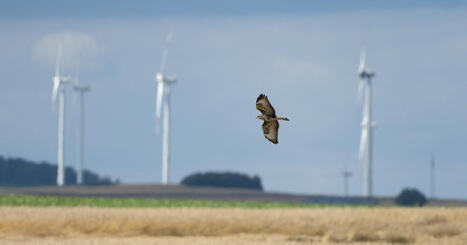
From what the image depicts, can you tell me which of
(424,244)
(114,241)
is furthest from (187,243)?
(424,244)

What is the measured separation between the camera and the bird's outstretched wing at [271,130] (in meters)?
22.5

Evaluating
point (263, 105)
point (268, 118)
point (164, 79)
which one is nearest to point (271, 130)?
point (268, 118)

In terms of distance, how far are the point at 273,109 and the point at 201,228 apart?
41.0 meters

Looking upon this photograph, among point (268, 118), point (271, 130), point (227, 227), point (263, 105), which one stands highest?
point (263, 105)

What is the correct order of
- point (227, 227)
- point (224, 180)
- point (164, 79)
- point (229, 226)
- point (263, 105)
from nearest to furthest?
point (263, 105) → point (227, 227) → point (229, 226) → point (164, 79) → point (224, 180)

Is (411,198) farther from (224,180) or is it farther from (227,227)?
(227,227)

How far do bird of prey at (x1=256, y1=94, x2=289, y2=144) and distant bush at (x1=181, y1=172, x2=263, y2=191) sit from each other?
517 feet

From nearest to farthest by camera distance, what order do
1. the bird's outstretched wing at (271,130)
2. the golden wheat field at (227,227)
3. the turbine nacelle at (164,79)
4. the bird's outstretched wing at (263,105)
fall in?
the bird's outstretched wing at (271,130), the bird's outstretched wing at (263,105), the golden wheat field at (227,227), the turbine nacelle at (164,79)

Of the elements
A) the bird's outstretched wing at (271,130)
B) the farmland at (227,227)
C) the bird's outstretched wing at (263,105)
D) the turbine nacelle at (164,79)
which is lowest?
the farmland at (227,227)

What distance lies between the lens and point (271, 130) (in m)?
22.8

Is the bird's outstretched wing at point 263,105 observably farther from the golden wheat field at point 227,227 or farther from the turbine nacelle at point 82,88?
the turbine nacelle at point 82,88

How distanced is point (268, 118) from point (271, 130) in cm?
34

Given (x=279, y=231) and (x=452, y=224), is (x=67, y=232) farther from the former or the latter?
(x=452, y=224)

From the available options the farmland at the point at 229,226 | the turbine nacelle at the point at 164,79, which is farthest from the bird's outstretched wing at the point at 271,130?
the turbine nacelle at the point at 164,79
